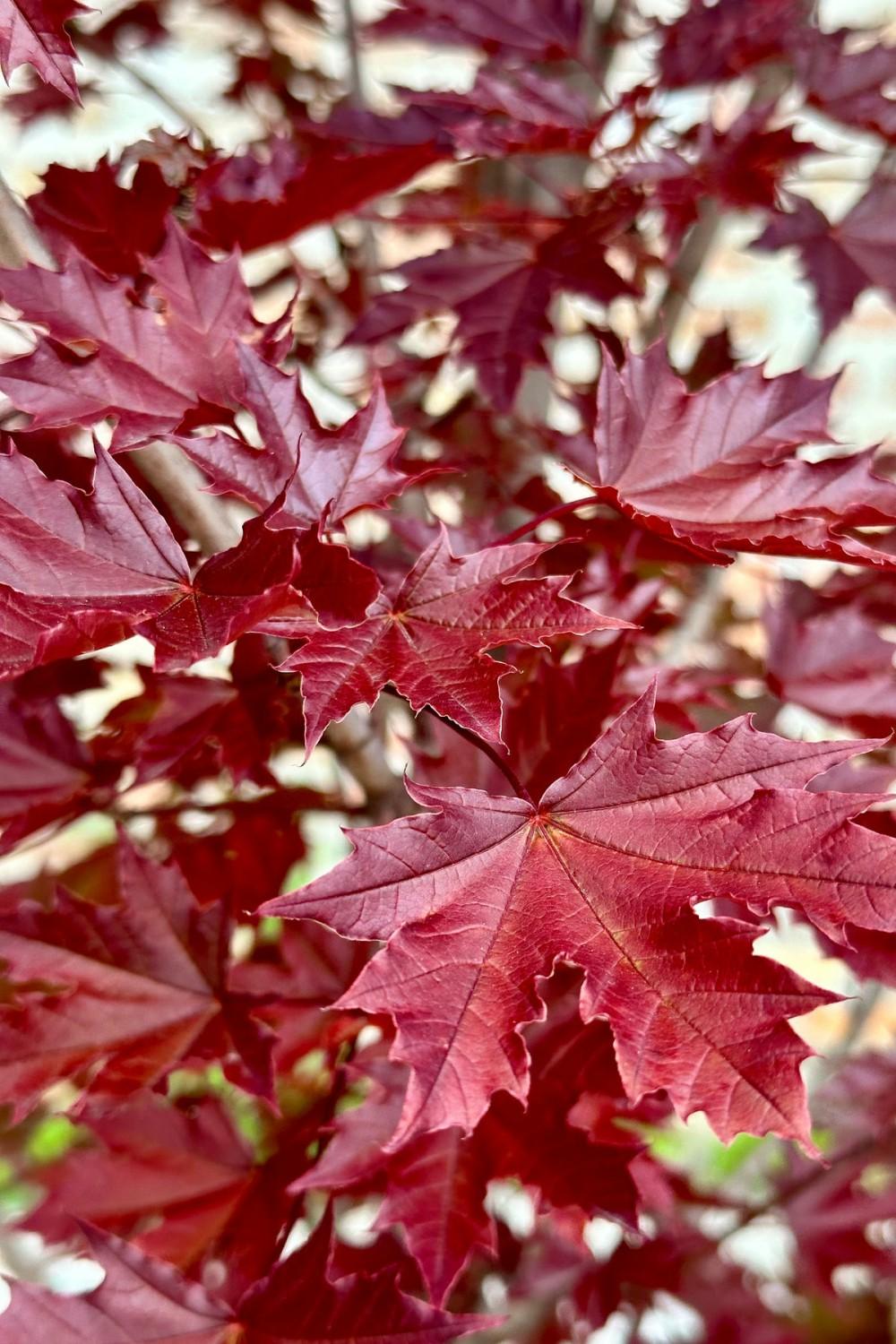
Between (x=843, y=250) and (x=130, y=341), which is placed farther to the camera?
(x=843, y=250)

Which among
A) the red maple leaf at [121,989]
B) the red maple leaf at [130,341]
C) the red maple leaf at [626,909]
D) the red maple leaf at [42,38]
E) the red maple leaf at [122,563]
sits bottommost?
the red maple leaf at [121,989]

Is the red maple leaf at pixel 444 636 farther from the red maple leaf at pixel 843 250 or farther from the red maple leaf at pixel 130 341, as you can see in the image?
the red maple leaf at pixel 843 250

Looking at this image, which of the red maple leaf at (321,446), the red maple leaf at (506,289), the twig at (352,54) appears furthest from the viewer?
the twig at (352,54)

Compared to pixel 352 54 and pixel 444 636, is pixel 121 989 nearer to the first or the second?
pixel 444 636

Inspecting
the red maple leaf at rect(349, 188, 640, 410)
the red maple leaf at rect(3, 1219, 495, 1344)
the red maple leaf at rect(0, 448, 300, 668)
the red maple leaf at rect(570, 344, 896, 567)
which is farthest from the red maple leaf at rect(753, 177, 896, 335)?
the red maple leaf at rect(3, 1219, 495, 1344)

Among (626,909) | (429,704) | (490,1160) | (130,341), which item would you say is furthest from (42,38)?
(490,1160)

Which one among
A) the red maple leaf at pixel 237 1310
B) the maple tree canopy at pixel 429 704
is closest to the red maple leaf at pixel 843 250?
the maple tree canopy at pixel 429 704

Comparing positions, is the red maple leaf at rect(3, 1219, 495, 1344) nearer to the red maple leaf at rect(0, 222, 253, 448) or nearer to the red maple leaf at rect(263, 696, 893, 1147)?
Result: the red maple leaf at rect(263, 696, 893, 1147)

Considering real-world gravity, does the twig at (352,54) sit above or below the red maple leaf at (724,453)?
above
